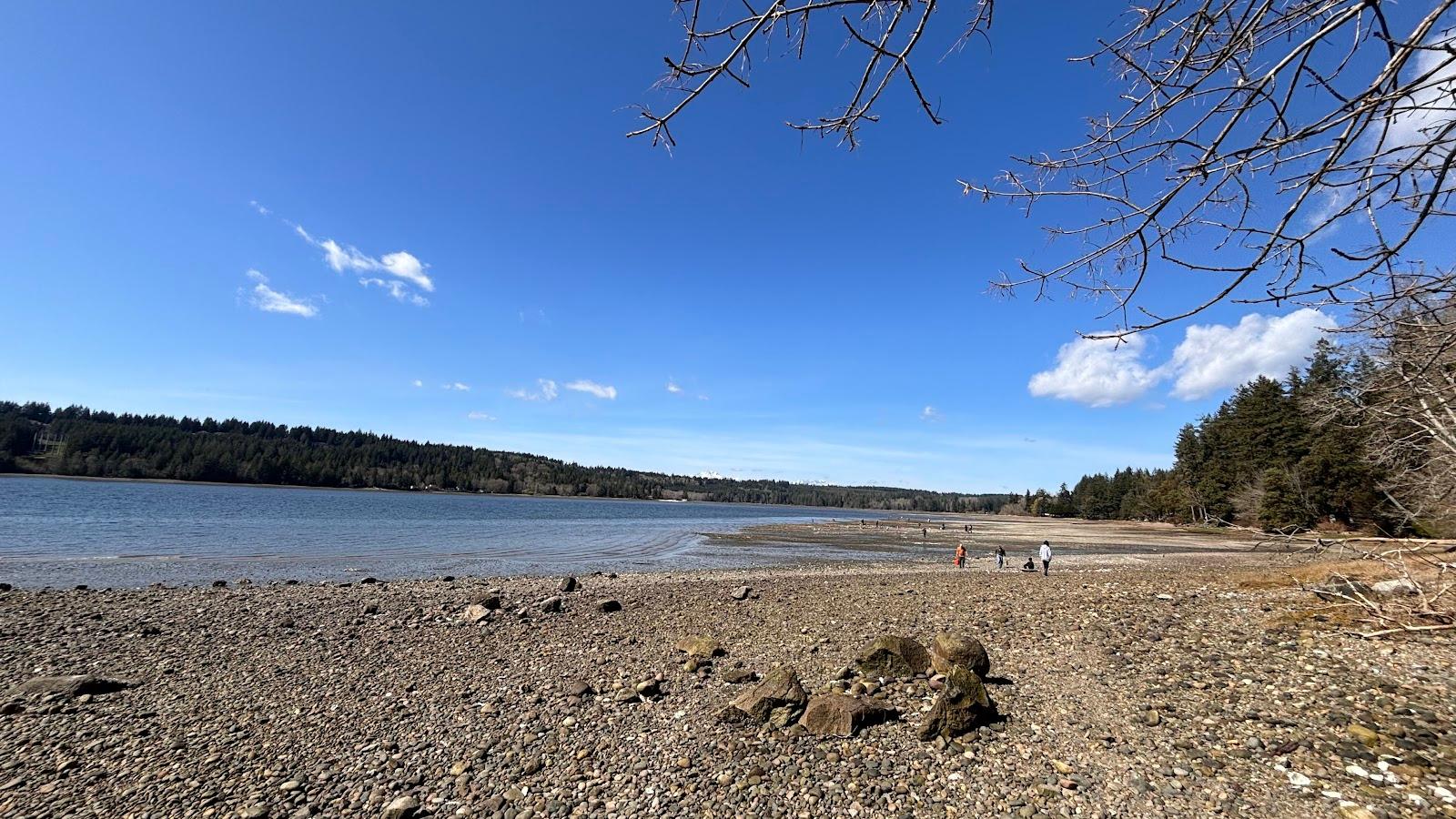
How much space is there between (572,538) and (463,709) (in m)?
38.7

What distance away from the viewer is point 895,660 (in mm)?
7855

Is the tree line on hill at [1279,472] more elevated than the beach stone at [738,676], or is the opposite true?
the tree line on hill at [1279,472]

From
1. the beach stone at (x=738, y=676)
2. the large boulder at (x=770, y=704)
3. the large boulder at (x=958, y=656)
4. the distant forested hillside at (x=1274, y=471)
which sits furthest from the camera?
the distant forested hillside at (x=1274, y=471)

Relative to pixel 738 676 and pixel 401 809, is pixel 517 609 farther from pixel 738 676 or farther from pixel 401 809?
pixel 401 809

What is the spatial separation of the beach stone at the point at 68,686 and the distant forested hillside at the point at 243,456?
155548mm

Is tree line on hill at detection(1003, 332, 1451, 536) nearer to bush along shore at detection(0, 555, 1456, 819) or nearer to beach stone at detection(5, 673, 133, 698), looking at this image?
bush along shore at detection(0, 555, 1456, 819)

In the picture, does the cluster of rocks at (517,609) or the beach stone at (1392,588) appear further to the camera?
the cluster of rocks at (517,609)

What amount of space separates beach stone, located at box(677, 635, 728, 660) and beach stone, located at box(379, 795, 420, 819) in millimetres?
4740

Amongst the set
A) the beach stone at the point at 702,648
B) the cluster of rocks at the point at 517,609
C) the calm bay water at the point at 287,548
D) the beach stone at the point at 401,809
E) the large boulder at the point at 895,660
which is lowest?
the calm bay water at the point at 287,548

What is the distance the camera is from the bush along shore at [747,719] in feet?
16.5

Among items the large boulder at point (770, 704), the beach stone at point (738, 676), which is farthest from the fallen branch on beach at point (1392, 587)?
the beach stone at point (738, 676)

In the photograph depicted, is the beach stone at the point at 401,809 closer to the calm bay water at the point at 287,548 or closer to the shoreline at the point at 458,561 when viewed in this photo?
the shoreline at the point at 458,561

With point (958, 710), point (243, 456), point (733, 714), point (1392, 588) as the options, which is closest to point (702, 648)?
point (733, 714)

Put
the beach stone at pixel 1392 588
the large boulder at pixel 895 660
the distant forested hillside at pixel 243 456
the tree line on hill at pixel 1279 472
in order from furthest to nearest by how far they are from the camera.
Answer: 1. the distant forested hillside at pixel 243 456
2. the tree line on hill at pixel 1279 472
3. the beach stone at pixel 1392 588
4. the large boulder at pixel 895 660
